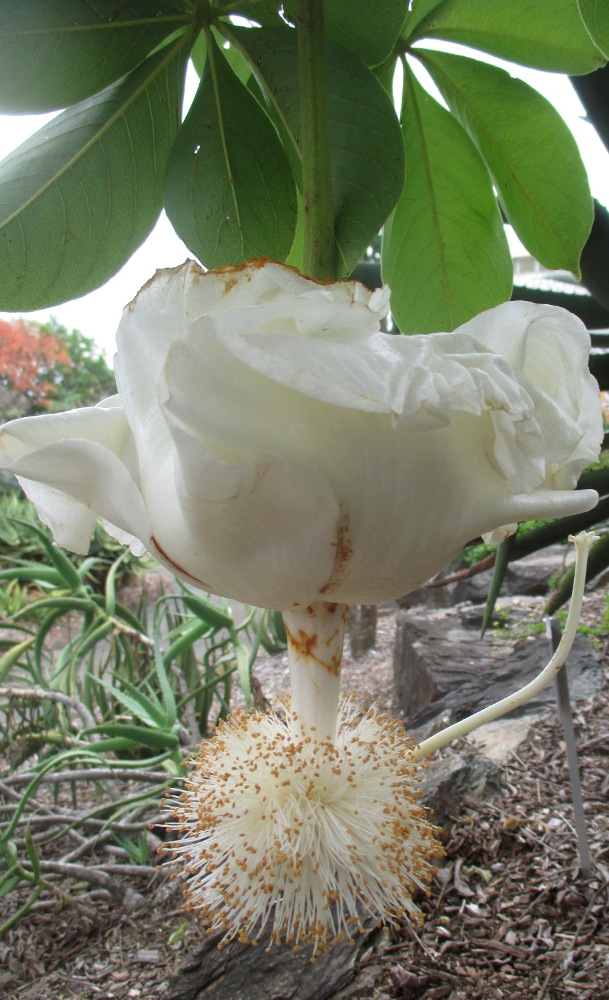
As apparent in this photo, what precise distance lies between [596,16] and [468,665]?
1.42 metres

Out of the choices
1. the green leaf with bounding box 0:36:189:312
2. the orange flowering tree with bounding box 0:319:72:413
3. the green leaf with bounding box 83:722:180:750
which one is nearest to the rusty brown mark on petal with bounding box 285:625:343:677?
the green leaf with bounding box 0:36:189:312

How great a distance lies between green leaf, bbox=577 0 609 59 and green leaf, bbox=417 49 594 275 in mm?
149

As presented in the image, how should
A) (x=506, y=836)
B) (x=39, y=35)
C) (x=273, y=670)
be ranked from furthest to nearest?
(x=273, y=670) < (x=506, y=836) < (x=39, y=35)

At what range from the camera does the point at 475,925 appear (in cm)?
81

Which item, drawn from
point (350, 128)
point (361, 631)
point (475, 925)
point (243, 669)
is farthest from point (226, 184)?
point (361, 631)

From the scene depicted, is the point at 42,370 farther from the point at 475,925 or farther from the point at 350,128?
the point at 350,128

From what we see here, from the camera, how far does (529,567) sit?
8.29 feet

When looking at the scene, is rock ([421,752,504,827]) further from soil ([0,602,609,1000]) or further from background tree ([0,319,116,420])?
background tree ([0,319,116,420])

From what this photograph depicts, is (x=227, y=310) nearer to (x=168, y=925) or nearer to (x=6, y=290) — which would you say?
(x=6, y=290)

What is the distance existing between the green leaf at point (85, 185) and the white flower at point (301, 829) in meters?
0.25

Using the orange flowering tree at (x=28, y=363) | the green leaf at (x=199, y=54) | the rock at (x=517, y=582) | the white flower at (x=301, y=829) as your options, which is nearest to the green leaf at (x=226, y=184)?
the green leaf at (x=199, y=54)

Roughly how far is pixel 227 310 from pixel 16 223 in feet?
0.69

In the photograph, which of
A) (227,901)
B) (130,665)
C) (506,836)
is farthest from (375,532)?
(130,665)

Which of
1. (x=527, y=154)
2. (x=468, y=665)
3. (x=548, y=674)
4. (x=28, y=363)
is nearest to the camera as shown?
(x=548, y=674)
